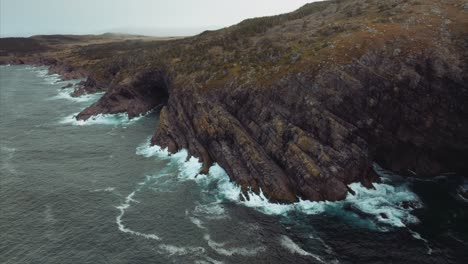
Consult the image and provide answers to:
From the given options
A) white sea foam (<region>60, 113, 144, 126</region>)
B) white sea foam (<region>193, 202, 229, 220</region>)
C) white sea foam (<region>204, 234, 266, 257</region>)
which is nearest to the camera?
white sea foam (<region>204, 234, 266, 257</region>)

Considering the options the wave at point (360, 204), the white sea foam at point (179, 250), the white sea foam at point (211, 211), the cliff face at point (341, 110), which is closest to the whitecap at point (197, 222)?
the white sea foam at point (211, 211)

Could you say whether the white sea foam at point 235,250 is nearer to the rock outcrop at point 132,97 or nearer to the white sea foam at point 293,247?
the white sea foam at point 293,247

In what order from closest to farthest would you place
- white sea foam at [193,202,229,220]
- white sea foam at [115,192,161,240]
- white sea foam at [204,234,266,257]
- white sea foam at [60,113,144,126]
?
1. white sea foam at [204,234,266,257]
2. white sea foam at [115,192,161,240]
3. white sea foam at [193,202,229,220]
4. white sea foam at [60,113,144,126]

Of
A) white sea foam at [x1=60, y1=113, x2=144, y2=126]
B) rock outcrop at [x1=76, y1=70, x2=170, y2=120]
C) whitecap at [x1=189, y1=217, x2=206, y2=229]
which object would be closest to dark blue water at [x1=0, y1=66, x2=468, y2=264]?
whitecap at [x1=189, y1=217, x2=206, y2=229]

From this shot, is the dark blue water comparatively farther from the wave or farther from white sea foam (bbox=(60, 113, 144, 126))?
white sea foam (bbox=(60, 113, 144, 126))

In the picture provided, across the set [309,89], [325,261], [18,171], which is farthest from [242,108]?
[18,171]

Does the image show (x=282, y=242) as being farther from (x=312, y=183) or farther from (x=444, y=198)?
(x=444, y=198)
